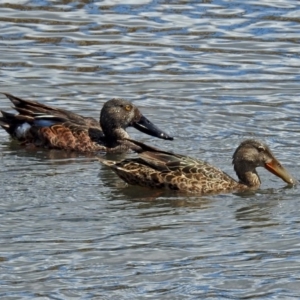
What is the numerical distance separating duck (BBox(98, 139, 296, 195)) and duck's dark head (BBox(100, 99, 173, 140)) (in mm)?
1645

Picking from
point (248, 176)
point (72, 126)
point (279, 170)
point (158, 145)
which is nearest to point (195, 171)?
point (248, 176)

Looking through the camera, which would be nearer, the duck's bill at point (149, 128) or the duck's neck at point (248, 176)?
the duck's neck at point (248, 176)

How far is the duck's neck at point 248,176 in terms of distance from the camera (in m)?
12.3

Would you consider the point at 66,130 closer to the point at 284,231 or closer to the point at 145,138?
the point at 145,138

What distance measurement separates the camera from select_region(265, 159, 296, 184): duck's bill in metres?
12.1

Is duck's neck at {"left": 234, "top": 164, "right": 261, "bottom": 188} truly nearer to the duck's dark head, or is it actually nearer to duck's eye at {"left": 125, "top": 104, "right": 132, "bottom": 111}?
the duck's dark head

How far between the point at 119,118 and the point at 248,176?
7.68 feet

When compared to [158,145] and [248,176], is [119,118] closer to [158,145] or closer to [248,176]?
[158,145]

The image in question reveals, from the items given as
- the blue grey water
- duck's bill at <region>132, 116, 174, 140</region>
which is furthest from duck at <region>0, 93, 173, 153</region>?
the blue grey water

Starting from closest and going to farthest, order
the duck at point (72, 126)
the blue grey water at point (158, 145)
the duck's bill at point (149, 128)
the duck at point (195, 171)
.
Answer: the blue grey water at point (158, 145), the duck at point (195, 171), the duck's bill at point (149, 128), the duck at point (72, 126)

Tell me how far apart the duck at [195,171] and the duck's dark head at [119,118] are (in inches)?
64.8

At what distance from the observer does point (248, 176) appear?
1232 cm

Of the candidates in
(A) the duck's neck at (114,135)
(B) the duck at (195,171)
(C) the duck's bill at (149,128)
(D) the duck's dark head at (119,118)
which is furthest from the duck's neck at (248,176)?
(A) the duck's neck at (114,135)

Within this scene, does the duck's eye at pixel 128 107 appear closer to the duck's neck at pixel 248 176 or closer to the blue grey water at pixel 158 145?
the blue grey water at pixel 158 145
